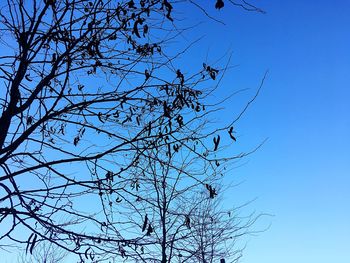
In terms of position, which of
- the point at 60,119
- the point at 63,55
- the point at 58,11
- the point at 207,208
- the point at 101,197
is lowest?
the point at 101,197

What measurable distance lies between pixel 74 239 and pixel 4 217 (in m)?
0.61

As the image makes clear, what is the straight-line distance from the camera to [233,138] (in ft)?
9.27

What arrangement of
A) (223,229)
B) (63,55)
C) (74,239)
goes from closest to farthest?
(74,239) → (63,55) → (223,229)

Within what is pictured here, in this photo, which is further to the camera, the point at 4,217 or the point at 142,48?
the point at 142,48

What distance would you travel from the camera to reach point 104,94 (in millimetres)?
3312

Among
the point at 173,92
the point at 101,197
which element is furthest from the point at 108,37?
the point at 101,197

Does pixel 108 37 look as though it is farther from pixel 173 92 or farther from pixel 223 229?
pixel 223 229

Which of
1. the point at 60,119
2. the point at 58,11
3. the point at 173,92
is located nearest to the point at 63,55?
the point at 58,11

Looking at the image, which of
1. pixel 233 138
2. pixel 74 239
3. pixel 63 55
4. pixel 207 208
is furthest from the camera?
pixel 207 208

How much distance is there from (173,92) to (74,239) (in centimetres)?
161

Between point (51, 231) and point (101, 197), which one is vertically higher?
point (101, 197)

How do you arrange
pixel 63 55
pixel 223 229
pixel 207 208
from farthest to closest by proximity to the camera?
pixel 207 208
pixel 223 229
pixel 63 55

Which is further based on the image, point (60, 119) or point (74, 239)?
point (60, 119)

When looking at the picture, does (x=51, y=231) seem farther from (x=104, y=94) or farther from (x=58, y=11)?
(x=58, y=11)
